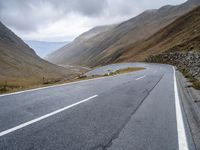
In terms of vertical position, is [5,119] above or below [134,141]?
above

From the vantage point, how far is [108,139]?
14.4 ft

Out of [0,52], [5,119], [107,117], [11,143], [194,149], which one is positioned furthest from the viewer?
[0,52]

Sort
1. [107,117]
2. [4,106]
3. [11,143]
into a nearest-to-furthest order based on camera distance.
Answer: [11,143] < [107,117] < [4,106]

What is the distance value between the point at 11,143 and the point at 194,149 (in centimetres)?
343

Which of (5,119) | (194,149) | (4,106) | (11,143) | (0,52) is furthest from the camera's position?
(0,52)

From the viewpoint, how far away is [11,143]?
3857 mm

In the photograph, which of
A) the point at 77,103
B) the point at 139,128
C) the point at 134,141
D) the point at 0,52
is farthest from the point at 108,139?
the point at 0,52

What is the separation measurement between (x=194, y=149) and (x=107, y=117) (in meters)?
2.36

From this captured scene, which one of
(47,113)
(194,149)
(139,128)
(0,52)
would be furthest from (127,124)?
(0,52)

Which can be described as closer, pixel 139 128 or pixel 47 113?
pixel 139 128

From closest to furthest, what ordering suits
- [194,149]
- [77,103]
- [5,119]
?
1. [194,149]
2. [5,119]
3. [77,103]

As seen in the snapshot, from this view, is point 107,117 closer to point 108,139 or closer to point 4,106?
point 108,139

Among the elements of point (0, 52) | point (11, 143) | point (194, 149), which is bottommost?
point (194, 149)

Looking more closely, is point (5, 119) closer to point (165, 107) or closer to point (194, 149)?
point (194, 149)
